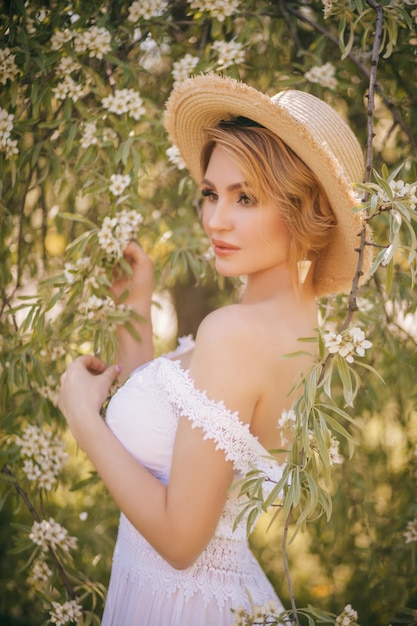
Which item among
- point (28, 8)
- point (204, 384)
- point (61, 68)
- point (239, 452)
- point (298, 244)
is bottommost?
point (239, 452)

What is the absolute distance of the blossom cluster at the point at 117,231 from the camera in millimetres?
1804

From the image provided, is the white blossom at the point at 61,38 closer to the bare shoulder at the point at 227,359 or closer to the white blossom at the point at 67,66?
the white blossom at the point at 67,66

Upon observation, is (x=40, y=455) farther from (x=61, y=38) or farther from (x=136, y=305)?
(x=61, y=38)

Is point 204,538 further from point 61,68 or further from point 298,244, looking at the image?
point 61,68

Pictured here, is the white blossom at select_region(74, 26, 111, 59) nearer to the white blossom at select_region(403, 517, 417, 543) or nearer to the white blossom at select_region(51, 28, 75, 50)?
the white blossom at select_region(51, 28, 75, 50)

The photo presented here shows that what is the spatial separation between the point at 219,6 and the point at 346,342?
3.94ft

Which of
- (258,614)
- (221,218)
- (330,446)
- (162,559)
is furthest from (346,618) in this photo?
(221,218)

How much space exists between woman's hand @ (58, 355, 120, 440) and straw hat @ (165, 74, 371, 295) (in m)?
0.65

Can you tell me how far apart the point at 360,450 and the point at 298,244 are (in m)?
1.29

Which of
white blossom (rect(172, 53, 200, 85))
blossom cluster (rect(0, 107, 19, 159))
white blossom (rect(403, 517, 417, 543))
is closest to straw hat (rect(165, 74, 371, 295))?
white blossom (rect(172, 53, 200, 85))

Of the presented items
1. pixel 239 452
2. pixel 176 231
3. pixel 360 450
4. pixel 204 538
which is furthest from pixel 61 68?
pixel 360 450

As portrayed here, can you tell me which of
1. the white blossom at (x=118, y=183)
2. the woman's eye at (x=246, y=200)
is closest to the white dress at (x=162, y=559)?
the woman's eye at (x=246, y=200)

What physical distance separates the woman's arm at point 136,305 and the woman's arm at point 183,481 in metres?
0.46

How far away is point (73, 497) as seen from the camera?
3.38 meters
